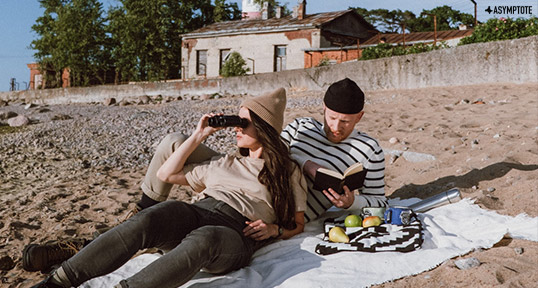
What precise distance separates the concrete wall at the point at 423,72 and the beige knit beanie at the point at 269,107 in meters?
7.62

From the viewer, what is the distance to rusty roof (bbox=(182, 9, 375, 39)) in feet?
85.5

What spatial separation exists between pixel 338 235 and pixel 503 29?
9.98m

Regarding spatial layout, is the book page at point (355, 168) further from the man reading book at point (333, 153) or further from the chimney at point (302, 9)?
the chimney at point (302, 9)

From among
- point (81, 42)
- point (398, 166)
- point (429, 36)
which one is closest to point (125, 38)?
point (81, 42)

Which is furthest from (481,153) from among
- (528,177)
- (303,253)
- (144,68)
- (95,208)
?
(144,68)

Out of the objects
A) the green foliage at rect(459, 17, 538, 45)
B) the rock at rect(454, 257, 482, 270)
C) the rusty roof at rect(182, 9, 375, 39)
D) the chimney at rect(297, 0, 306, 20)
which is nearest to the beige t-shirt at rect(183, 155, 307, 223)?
the rock at rect(454, 257, 482, 270)

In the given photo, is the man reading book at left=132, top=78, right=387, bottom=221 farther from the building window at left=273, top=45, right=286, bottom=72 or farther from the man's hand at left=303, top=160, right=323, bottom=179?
the building window at left=273, top=45, right=286, bottom=72

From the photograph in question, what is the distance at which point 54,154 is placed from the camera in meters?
7.27

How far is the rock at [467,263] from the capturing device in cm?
274

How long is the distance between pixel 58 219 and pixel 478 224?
3.34 m

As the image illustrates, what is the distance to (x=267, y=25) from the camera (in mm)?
27188

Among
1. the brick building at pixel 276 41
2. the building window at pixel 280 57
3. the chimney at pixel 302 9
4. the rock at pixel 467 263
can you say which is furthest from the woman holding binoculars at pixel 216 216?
the chimney at pixel 302 9

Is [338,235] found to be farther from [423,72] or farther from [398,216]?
[423,72]

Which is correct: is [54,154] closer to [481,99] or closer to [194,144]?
[194,144]
